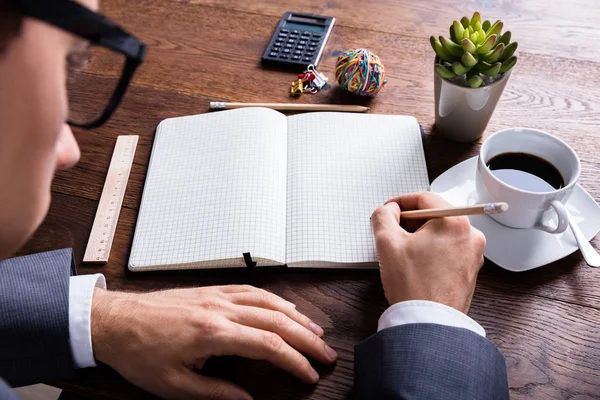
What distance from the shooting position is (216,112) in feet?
3.35

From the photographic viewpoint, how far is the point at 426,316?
692mm

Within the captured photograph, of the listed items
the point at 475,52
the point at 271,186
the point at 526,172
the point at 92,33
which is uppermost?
the point at 92,33

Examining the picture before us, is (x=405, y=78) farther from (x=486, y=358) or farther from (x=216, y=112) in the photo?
(x=486, y=358)

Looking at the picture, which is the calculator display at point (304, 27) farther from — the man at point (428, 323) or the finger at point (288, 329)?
the finger at point (288, 329)

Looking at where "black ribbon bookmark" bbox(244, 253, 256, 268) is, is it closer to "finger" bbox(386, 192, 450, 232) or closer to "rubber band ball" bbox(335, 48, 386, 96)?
"finger" bbox(386, 192, 450, 232)

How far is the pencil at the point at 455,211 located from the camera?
71 centimetres

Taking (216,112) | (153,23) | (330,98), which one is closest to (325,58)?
(330,98)

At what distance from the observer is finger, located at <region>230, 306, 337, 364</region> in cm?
71

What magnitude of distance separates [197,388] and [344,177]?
0.40 m

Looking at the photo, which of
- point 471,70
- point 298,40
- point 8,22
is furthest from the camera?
point 298,40

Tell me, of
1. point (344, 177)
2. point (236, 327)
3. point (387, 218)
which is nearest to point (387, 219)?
point (387, 218)

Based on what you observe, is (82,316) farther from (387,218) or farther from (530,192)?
(530,192)

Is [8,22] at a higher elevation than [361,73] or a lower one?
higher

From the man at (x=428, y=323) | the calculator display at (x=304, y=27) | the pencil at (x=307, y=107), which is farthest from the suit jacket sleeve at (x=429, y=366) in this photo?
the calculator display at (x=304, y=27)
